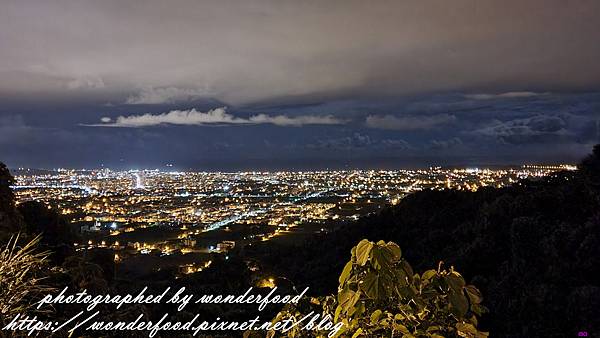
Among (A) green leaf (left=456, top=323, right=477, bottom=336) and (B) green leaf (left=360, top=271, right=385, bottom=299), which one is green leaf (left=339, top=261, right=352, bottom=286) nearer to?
(B) green leaf (left=360, top=271, right=385, bottom=299)

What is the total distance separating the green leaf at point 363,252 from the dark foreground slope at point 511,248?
296 inches

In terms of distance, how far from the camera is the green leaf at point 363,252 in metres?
2.05

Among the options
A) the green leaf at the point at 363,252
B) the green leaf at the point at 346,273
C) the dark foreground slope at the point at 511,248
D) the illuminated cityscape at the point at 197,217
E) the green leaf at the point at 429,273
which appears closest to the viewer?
the green leaf at the point at 363,252

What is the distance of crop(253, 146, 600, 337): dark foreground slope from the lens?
8.80 metres

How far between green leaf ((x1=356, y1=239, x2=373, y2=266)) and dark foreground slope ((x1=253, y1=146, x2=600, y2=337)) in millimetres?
7507

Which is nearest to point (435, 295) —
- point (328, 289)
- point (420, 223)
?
point (328, 289)

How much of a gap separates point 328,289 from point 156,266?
39.1 feet

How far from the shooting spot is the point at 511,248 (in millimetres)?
13031

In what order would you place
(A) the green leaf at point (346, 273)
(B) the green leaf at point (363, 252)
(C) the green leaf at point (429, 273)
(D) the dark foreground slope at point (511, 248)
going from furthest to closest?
(D) the dark foreground slope at point (511, 248) → (C) the green leaf at point (429, 273) → (A) the green leaf at point (346, 273) → (B) the green leaf at point (363, 252)

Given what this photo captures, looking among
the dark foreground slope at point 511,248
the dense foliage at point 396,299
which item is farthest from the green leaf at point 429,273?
the dark foreground slope at point 511,248

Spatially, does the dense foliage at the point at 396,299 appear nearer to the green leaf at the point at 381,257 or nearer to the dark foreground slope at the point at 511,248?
the green leaf at the point at 381,257

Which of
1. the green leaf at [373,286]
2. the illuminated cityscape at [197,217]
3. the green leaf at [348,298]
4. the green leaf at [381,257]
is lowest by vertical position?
the illuminated cityscape at [197,217]

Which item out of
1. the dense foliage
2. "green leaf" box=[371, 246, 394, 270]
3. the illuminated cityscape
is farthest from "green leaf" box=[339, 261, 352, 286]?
the illuminated cityscape

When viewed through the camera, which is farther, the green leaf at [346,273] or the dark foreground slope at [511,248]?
the dark foreground slope at [511,248]
